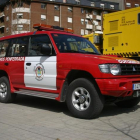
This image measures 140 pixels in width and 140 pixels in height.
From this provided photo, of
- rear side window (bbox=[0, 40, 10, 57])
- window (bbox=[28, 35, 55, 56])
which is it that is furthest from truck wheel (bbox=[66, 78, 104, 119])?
rear side window (bbox=[0, 40, 10, 57])

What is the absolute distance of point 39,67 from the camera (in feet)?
20.2

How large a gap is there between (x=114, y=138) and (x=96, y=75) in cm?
142

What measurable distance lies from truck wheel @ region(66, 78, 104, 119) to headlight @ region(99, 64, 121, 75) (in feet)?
1.50

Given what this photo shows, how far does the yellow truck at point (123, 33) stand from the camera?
1102cm

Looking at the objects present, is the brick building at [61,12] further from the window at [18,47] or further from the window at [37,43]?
the window at [37,43]

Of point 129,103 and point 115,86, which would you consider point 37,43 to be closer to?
point 115,86

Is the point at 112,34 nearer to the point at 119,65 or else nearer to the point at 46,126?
the point at 119,65

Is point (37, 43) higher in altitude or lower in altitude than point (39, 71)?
higher

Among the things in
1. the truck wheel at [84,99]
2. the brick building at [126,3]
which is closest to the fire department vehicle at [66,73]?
the truck wheel at [84,99]

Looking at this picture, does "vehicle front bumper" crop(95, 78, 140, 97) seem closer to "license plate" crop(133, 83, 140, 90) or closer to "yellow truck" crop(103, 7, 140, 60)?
"license plate" crop(133, 83, 140, 90)

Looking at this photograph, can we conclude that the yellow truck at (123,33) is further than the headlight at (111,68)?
Yes

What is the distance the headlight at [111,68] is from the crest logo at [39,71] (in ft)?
5.73

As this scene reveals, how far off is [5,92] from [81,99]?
3007 mm

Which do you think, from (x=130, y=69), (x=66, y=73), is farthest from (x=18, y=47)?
(x=130, y=69)
